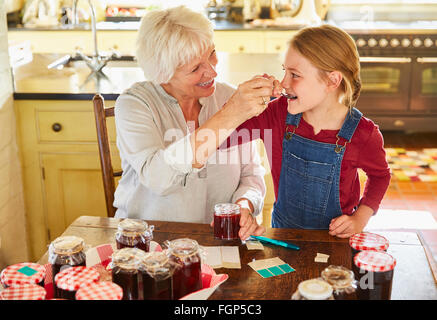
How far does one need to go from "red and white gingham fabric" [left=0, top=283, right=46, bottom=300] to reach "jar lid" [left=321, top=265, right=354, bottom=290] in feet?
1.80

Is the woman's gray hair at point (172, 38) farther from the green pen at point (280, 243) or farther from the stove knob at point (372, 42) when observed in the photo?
the stove knob at point (372, 42)

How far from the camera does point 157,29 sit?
5.99 ft

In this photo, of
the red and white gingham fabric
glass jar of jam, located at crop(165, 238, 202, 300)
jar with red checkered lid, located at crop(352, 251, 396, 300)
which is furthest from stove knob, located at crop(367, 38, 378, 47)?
the red and white gingham fabric

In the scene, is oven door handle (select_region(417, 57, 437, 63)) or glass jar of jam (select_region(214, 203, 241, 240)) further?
oven door handle (select_region(417, 57, 437, 63))

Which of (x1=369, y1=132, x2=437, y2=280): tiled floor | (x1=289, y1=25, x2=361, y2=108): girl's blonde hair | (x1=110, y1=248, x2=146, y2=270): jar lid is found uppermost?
(x1=289, y1=25, x2=361, y2=108): girl's blonde hair

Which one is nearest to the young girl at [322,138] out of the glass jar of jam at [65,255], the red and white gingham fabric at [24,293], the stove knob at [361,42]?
the glass jar of jam at [65,255]

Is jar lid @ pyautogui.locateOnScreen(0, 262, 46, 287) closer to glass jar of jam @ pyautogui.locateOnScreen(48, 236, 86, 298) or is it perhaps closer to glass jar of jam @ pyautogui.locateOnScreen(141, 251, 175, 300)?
glass jar of jam @ pyautogui.locateOnScreen(48, 236, 86, 298)

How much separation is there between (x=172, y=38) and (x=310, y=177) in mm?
627

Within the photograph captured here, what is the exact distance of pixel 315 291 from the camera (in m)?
1.03

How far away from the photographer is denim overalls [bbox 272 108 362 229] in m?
1.77

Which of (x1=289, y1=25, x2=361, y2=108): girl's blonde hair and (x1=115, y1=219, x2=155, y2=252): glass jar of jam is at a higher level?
(x1=289, y1=25, x2=361, y2=108): girl's blonde hair

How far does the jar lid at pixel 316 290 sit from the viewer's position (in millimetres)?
1017

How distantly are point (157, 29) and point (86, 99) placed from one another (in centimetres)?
96
